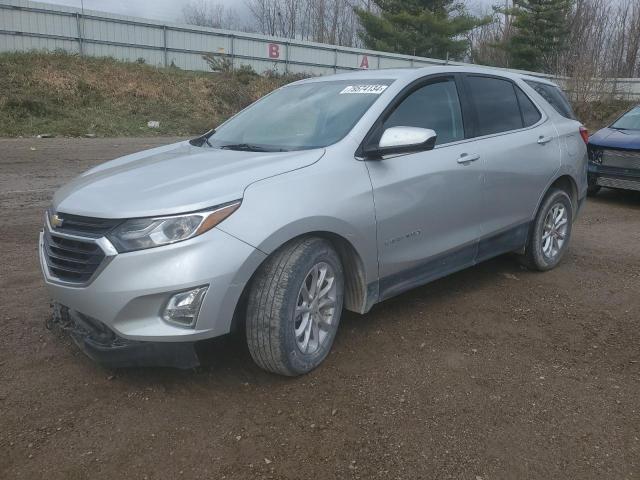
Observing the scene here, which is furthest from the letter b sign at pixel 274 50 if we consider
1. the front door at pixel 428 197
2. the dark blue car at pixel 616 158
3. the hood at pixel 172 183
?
the hood at pixel 172 183

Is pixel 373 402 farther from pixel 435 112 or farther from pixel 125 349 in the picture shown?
pixel 435 112

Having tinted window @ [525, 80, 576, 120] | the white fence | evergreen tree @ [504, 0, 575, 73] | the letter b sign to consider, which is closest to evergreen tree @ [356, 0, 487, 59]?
evergreen tree @ [504, 0, 575, 73]

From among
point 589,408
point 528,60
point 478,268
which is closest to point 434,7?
point 528,60

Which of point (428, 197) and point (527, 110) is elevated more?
point (527, 110)

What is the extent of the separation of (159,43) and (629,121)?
2119 cm

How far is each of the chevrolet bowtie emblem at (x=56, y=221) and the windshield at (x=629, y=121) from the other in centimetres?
951

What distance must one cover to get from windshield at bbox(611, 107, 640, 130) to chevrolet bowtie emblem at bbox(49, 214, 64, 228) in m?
9.51

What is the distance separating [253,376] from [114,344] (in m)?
0.79

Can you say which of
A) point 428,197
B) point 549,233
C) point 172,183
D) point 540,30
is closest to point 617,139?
point 549,233

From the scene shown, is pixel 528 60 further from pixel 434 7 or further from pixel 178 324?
pixel 178 324

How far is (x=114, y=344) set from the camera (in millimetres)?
2939

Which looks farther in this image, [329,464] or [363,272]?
[363,272]

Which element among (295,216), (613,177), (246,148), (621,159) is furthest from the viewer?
(613,177)

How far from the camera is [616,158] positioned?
9141 millimetres
